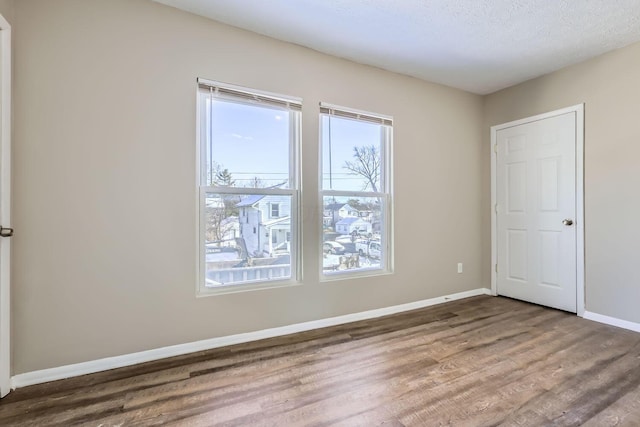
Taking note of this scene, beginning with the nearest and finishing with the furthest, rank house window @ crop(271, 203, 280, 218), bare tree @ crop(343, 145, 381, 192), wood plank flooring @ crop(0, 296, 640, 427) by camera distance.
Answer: wood plank flooring @ crop(0, 296, 640, 427) < house window @ crop(271, 203, 280, 218) < bare tree @ crop(343, 145, 381, 192)

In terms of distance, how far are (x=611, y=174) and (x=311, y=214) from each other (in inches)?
110

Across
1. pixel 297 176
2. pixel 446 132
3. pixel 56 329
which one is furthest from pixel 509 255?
pixel 56 329

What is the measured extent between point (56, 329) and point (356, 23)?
9.76ft

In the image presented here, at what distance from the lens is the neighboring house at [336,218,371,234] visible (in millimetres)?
2989

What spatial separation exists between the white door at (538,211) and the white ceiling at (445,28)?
0.74 meters

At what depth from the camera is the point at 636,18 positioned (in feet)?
7.59

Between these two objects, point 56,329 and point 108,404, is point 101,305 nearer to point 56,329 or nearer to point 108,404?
point 56,329

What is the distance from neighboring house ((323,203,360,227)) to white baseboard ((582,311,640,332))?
244cm

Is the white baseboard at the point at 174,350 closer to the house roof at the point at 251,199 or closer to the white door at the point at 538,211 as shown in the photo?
Result: the house roof at the point at 251,199

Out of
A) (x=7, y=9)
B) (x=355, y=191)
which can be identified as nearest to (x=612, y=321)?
(x=355, y=191)

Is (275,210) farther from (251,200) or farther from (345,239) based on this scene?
(345,239)

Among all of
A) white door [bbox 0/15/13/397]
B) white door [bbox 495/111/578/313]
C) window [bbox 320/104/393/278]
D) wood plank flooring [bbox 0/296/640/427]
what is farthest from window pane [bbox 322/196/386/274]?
white door [bbox 0/15/13/397]

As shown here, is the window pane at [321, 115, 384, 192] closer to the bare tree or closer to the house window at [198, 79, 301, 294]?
the bare tree

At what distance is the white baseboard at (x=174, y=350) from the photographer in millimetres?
1886
